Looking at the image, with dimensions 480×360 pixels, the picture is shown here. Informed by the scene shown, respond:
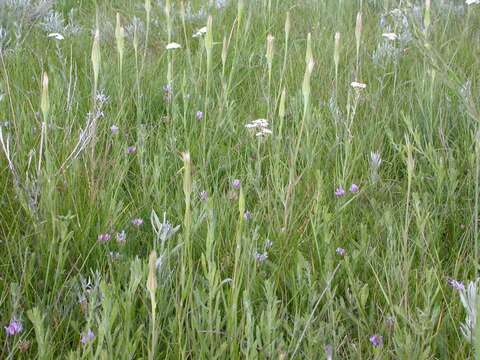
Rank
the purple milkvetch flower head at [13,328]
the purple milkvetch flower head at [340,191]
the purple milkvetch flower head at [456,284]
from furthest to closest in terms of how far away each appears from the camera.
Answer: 1. the purple milkvetch flower head at [340,191]
2. the purple milkvetch flower head at [456,284]
3. the purple milkvetch flower head at [13,328]

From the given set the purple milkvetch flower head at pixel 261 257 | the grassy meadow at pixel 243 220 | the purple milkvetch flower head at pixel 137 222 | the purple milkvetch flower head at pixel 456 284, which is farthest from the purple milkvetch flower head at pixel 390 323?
the purple milkvetch flower head at pixel 137 222

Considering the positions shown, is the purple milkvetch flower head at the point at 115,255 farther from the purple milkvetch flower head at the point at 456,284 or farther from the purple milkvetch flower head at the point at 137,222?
the purple milkvetch flower head at the point at 456,284

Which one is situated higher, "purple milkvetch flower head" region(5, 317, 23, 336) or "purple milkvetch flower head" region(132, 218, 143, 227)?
"purple milkvetch flower head" region(132, 218, 143, 227)

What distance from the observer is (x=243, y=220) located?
153cm

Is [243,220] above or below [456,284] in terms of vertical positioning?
above

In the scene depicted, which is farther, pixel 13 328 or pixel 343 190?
pixel 343 190

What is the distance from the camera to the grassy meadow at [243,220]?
1308 mm

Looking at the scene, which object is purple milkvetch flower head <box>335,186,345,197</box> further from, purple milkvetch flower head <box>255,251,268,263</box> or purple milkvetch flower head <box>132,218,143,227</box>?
purple milkvetch flower head <box>132,218,143,227</box>

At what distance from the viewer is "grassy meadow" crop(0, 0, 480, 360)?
1.31 m

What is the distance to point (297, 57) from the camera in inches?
136

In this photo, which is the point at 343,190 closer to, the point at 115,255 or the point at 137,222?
the point at 137,222

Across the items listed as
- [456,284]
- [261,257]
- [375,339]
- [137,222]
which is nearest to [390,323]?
[375,339]

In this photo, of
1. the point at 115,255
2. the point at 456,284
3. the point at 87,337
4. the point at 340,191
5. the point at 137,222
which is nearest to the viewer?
the point at 87,337

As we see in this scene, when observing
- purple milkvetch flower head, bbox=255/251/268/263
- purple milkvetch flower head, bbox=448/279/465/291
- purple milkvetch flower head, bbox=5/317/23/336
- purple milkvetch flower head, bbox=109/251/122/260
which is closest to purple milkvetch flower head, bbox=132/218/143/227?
purple milkvetch flower head, bbox=109/251/122/260
